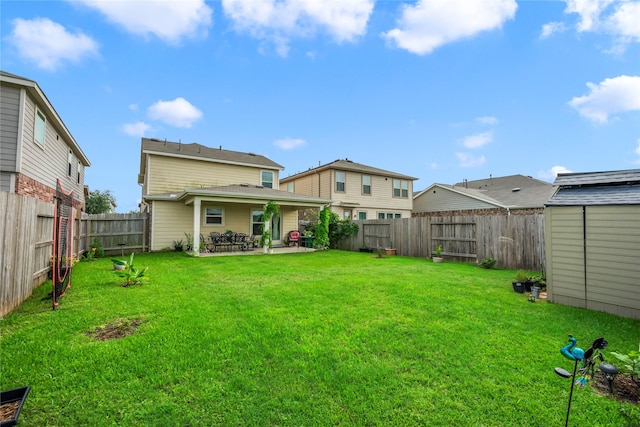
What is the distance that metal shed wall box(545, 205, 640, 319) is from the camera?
4.53m

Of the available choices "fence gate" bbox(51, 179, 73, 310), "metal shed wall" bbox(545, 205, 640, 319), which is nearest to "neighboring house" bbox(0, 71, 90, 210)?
"fence gate" bbox(51, 179, 73, 310)

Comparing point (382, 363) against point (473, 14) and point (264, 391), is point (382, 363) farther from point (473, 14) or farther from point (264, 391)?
point (473, 14)

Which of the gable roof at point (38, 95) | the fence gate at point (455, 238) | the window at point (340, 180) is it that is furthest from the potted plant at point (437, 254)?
the gable roof at point (38, 95)

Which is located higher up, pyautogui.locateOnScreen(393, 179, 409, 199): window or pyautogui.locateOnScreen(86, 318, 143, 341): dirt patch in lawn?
pyautogui.locateOnScreen(393, 179, 409, 199): window

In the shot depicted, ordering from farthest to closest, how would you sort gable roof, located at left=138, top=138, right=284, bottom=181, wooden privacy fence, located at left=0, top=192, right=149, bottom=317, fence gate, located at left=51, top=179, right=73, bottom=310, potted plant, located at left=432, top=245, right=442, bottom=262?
gable roof, located at left=138, top=138, right=284, bottom=181, potted plant, located at left=432, top=245, right=442, bottom=262, fence gate, located at left=51, top=179, right=73, bottom=310, wooden privacy fence, located at left=0, top=192, right=149, bottom=317

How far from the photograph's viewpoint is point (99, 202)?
1088 inches

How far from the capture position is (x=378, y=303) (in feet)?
16.5

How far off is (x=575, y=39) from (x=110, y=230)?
17.7 metres

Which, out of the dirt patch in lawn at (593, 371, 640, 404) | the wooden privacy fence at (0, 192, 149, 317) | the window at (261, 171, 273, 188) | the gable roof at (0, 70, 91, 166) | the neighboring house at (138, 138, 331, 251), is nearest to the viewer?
the dirt patch in lawn at (593, 371, 640, 404)

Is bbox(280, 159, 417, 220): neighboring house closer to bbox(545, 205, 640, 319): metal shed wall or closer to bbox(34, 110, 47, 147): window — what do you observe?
bbox(34, 110, 47, 147): window

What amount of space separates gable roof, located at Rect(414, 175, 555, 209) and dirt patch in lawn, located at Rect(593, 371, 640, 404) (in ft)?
53.7

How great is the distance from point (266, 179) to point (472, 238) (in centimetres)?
1176

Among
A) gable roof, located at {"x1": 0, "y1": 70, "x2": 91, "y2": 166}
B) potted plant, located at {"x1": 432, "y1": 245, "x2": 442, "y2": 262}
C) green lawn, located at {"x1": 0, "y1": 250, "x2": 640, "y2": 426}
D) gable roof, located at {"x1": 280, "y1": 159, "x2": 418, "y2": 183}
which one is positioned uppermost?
gable roof, located at {"x1": 280, "y1": 159, "x2": 418, "y2": 183}

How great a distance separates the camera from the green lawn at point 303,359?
2.25 metres
